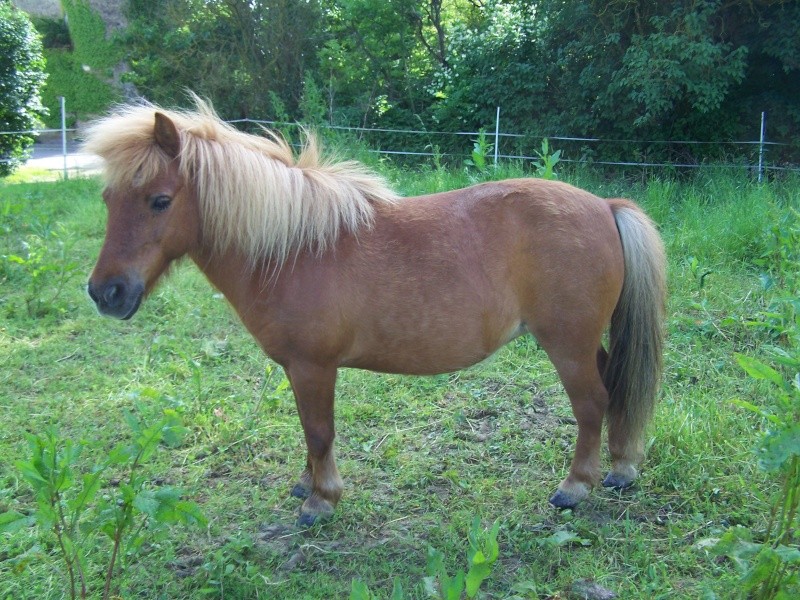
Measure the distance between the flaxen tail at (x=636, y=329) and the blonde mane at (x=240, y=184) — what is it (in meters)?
1.27

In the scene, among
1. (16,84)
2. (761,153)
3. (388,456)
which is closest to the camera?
(388,456)

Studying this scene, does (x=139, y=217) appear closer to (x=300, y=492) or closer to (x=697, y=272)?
(x=300, y=492)

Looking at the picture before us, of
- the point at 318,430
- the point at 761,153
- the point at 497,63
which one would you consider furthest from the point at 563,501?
the point at 497,63

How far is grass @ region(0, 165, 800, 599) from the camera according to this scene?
8.77ft

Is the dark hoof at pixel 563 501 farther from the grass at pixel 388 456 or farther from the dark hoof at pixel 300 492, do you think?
the dark hoof at pixel 300 492

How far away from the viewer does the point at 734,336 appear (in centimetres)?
460

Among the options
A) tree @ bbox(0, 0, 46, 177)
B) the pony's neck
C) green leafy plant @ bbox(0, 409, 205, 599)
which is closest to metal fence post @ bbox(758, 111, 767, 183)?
the pony's neck

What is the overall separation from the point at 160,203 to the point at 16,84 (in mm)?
15720

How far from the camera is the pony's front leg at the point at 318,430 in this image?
2.92 m

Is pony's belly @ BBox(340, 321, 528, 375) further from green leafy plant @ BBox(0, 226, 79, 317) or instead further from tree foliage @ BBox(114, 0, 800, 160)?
tree foliage @ BBox(114, 0, 800, 160)

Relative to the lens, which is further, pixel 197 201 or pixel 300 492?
pixel 300 492

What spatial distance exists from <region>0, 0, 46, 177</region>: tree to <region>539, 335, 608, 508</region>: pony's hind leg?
15.8 m

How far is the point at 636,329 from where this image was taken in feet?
10.3

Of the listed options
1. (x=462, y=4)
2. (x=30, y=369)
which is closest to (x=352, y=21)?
(x=462, y=4)
